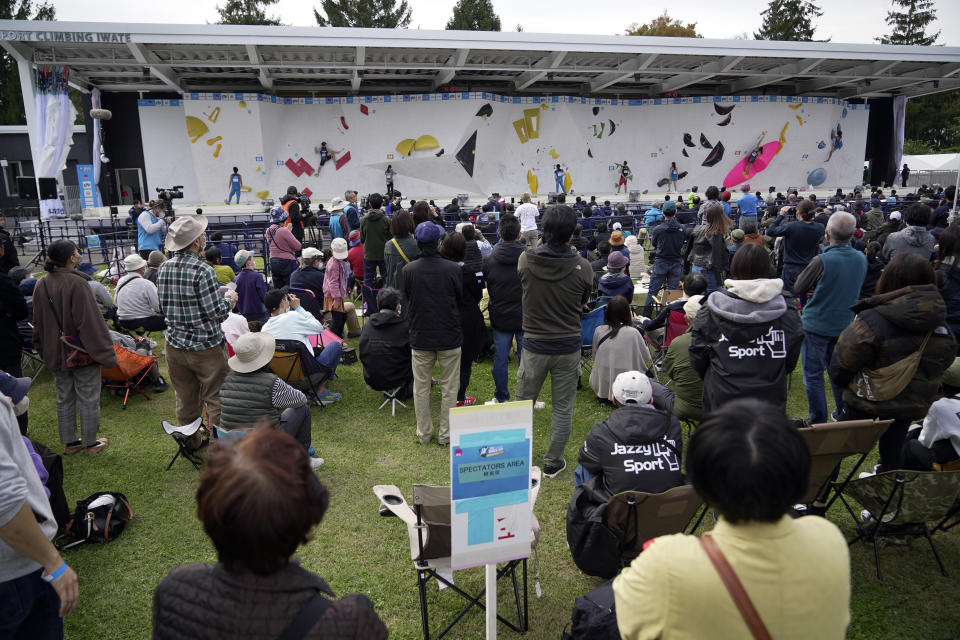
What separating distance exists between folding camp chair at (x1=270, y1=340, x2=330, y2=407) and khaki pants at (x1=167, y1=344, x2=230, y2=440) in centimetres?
59

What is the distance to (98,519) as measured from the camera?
11.3 feet

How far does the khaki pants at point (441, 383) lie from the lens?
14.4 feet

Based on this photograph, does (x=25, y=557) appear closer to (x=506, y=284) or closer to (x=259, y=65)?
(x=506, y=284)

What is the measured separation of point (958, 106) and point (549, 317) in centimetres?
4461

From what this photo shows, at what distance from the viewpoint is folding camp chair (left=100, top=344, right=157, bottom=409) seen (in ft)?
17.8

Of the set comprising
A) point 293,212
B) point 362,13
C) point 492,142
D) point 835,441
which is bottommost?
point 835,441

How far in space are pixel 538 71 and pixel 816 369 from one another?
18.1 meters

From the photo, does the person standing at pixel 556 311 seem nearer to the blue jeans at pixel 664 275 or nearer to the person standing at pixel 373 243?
the person standing at pixel 373 243

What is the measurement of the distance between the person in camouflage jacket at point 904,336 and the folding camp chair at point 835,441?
0.29 meters

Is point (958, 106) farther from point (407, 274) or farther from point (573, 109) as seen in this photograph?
point (407, 274)

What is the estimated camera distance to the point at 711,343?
3.17 metres

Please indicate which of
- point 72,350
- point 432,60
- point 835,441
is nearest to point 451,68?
point 432,60

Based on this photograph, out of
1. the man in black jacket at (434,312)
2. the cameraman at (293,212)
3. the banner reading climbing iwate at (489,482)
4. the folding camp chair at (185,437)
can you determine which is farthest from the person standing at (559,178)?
the banner reading climbing iwate at (489,482)

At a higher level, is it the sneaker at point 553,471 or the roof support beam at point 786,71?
the roof support beam at point 786,71
